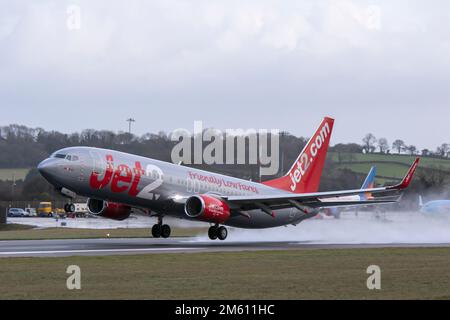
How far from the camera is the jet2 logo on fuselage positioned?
39656 mm

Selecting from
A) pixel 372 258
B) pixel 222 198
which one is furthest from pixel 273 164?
pixel 372 258

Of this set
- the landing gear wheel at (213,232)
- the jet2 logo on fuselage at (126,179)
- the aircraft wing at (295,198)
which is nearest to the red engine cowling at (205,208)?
the landing gear wheel at (213,232)

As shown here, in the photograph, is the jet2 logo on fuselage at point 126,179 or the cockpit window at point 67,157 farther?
the jet2 logo on fuselage at point 126,179

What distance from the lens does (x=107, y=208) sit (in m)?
44.1

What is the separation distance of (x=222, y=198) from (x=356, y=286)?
23.6 m

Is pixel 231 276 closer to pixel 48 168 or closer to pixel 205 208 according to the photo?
pixel 48 168

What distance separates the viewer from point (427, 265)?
27.9 meters

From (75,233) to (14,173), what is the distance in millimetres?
47039

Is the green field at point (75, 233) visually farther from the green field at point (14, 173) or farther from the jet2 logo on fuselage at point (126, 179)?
the green field at point (14, 173)

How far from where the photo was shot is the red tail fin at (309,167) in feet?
169

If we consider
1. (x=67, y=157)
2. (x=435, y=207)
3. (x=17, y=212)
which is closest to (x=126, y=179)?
(x=67, y=157)

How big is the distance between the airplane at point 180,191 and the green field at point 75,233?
7.52 m

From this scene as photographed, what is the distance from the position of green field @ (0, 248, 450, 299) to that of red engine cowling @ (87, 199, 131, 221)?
12.2 meters
